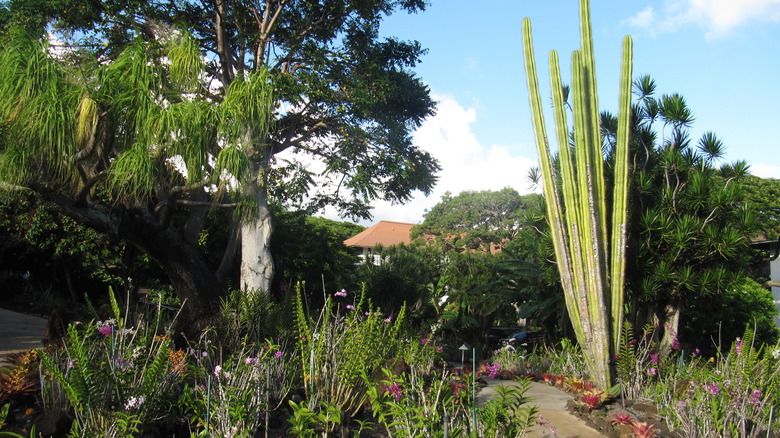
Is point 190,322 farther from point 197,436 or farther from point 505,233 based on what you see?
point 505,233

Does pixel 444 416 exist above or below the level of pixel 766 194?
below

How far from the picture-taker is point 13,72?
5.08m

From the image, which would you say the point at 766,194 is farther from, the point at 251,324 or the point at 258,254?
the point at 251,324

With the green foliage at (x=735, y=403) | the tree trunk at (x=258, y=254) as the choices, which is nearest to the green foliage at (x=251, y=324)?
the tree trunk at (x=258, y=254)

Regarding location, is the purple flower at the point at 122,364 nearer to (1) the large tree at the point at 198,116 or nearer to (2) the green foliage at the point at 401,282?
(1) the large tree at the point at 198,116

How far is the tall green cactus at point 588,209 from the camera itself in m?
6.28

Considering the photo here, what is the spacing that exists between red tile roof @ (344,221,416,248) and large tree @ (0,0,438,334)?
22657 millimetres

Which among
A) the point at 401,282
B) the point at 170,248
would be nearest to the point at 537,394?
the point at 170,248

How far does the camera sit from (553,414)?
5355 millimetres

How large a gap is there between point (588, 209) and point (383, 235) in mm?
31165

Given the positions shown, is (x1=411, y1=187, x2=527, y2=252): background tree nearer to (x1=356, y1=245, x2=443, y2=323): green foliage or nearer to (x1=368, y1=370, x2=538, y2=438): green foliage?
(x1=356, y1=245, x2=443, y2=323): green foliage

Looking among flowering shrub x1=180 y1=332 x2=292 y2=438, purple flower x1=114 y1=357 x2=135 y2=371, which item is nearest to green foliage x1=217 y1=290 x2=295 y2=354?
flowering shrub x1=180 y1=332 x2=292 y2=438

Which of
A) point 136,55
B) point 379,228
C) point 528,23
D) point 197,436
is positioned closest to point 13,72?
point 136,55

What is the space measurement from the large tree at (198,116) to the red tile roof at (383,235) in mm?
22657
